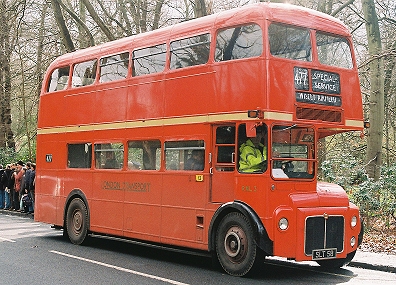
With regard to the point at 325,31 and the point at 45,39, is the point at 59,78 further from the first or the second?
the point at 45,39

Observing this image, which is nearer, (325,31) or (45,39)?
(325,31)

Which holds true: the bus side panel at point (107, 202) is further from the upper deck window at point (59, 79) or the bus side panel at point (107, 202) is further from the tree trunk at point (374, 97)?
the tree trunk at point (374, 97)

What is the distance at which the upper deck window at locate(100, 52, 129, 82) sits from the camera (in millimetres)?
14273

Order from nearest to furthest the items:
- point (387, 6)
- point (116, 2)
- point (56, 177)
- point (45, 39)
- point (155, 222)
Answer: point (155, 222), point (56, 177), point (387, 6), point (116, 2), point (45, 39)

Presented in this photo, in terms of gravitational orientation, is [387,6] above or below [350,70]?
above

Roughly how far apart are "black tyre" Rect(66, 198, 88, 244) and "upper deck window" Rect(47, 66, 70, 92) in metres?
2.87

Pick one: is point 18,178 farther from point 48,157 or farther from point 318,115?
point 318,115

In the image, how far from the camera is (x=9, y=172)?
90.3ft

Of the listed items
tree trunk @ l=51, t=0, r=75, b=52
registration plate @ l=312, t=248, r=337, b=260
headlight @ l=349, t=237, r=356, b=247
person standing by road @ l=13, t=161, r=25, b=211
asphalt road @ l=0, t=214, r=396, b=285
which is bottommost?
asphalt road @ l=0, t=214, r=396, b=285

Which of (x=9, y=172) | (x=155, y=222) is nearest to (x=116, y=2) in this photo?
(x=9, y=172)

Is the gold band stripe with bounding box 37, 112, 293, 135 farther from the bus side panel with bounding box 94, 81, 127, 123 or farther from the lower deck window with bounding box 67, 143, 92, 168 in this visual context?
the lower deck window with bounding box 67, 143, 92, 168

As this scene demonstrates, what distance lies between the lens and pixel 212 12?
23.1 metres

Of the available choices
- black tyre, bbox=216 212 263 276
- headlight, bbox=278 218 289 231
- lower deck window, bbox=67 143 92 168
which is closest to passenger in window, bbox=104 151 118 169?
lower deck window, bbox=67 143 92 168

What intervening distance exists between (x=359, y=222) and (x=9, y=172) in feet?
63.3
